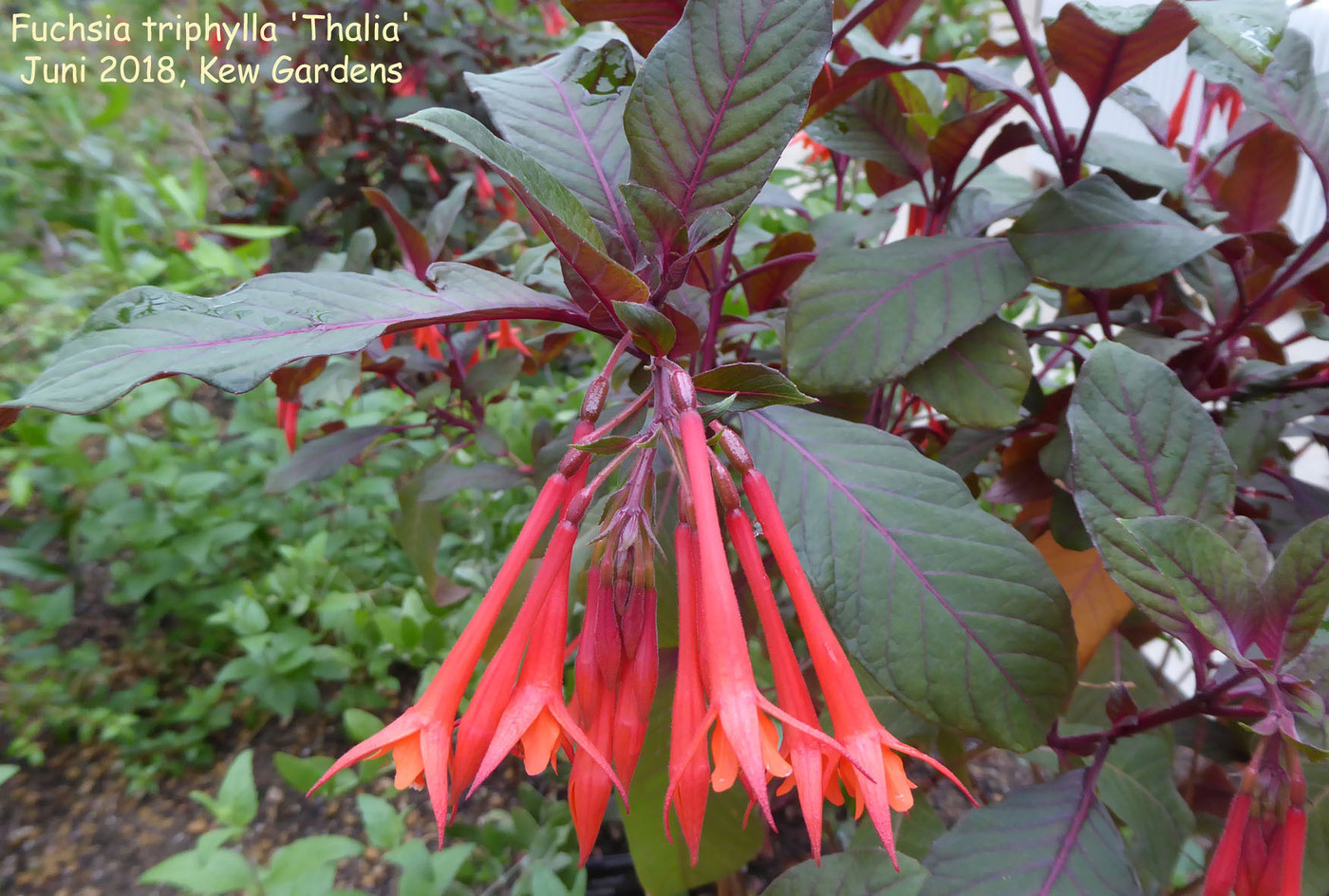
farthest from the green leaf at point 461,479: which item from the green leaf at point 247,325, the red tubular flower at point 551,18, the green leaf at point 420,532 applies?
the red tubular flower at point 551,18

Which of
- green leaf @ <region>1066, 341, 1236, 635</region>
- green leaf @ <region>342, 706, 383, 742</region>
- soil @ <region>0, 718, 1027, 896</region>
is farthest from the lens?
soil @ <region>0, 718, 1027, 896</region>

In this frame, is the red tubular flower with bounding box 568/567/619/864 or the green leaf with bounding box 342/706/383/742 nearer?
the red tubular flower with bounding box 568/567/619/864

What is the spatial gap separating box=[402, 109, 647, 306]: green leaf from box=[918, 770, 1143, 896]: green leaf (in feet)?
1.23

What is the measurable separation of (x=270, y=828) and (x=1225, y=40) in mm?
1323

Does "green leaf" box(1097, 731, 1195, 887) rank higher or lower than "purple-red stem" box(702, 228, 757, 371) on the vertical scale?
lower

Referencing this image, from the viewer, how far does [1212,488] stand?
397 millimetres

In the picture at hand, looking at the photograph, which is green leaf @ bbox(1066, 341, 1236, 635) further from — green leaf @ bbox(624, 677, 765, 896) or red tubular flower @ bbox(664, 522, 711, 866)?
green leaf @ bbox(624, 677, 765, 896)

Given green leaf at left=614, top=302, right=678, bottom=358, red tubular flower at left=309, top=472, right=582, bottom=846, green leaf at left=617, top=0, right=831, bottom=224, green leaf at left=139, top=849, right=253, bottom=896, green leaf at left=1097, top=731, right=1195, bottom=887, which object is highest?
green leaf at left=617, top=0, right=831, bottom=224

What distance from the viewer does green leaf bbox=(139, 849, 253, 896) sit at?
0.53 m

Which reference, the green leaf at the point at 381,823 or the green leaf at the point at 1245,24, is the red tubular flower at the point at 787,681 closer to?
the green leaf at the point at 1245,24

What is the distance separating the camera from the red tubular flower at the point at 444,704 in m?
0.31

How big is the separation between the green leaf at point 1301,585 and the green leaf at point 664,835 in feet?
1.17

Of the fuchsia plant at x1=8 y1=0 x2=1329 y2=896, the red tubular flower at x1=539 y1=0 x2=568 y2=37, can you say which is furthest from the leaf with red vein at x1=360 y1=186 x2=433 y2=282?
the red tubular flower at x1=539 y1=0 x2=568 y2=37

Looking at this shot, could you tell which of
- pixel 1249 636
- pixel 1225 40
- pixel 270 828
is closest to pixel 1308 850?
pixel 1249 636
